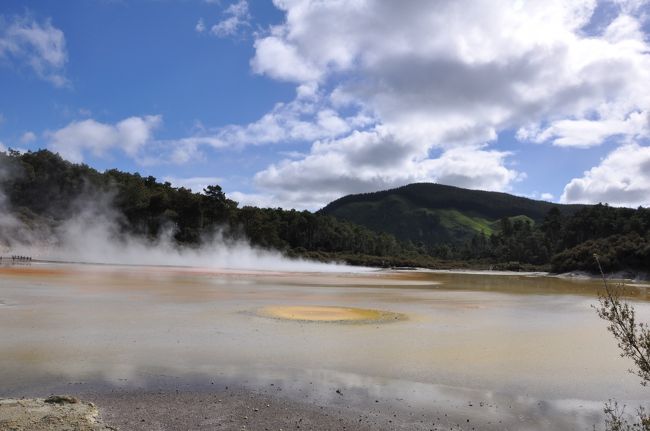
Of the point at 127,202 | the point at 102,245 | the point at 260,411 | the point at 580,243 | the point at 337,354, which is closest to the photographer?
the point at 260,411

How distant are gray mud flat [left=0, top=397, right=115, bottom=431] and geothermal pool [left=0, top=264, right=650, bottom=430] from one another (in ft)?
3.95

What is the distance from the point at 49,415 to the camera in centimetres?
701

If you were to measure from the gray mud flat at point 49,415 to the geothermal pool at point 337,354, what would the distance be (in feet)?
3.95

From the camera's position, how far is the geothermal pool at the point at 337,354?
30.8ft

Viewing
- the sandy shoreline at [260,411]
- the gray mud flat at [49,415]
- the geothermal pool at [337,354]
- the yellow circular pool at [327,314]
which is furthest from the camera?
the yellow circular pool at [327,314]

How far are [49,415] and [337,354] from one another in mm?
7178

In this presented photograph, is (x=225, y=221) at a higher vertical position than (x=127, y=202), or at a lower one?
lower

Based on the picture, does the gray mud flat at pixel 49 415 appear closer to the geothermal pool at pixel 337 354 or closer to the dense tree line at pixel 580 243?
the geothermal pool at pixel 337 354

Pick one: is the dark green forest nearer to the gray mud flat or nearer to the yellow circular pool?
the yellow circular pool

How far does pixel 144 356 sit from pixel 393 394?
602 cm

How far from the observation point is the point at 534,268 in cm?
12094

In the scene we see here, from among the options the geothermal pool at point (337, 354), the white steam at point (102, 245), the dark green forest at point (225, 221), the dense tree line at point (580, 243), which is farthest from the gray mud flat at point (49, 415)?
the dark green forest at point (225, 221)

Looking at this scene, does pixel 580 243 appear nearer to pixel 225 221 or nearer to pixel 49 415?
pixel 225 221

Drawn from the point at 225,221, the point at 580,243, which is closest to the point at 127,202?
the point at 225,221
